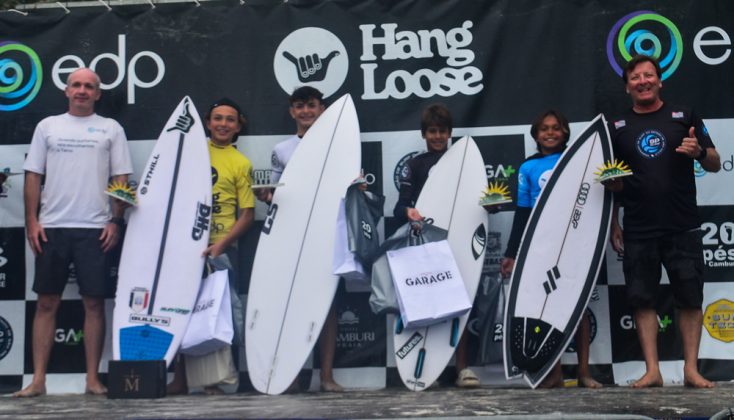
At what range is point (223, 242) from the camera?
477cm

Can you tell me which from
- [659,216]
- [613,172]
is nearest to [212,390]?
[613,172]

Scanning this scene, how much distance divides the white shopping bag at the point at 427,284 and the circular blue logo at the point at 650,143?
3.53ft

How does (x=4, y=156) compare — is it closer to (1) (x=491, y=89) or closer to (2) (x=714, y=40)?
(1) (x=491, y=89)

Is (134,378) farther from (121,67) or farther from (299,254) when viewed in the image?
(121,67)

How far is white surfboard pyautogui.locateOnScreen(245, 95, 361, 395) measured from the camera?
4.64 meters

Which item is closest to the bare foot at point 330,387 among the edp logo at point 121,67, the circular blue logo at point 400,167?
the circular blue logo at point 400,167

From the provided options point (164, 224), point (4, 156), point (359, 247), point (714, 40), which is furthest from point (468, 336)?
point (4, 156)

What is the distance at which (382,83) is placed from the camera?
509 cm

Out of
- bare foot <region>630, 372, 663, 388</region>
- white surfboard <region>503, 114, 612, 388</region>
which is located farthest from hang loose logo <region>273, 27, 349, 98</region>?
bare foot <region>630, 372, 663, 388</region>

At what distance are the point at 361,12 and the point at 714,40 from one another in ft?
6.42

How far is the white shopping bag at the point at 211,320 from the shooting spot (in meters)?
4.54

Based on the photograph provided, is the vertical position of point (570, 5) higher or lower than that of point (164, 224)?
higher

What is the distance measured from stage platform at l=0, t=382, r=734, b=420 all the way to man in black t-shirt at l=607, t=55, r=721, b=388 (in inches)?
12.2

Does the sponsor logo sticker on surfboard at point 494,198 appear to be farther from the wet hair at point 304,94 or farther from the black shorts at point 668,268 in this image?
the wet hair at point 304,94
